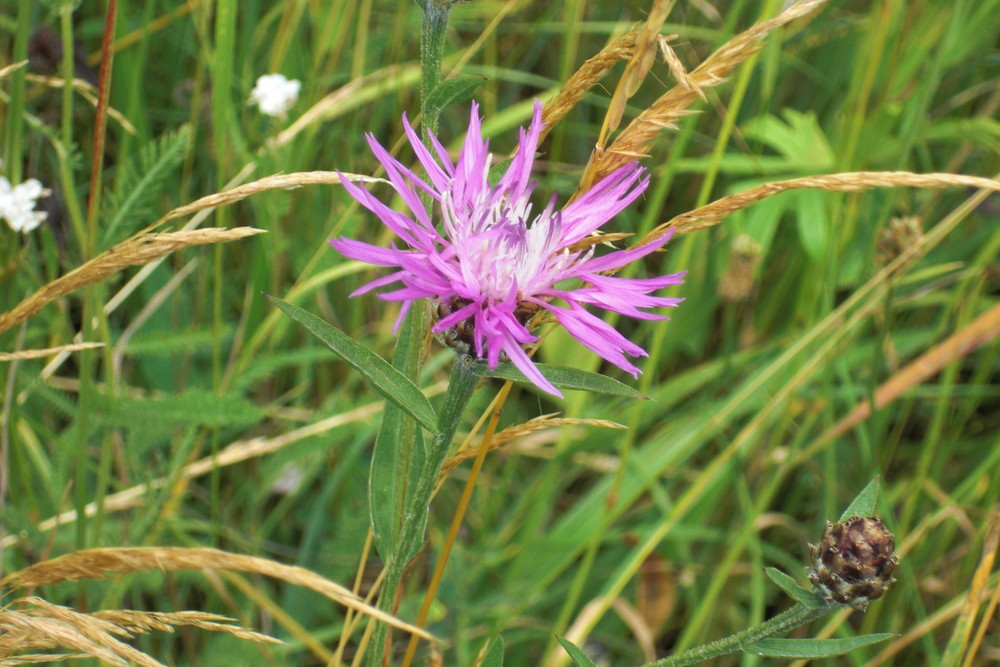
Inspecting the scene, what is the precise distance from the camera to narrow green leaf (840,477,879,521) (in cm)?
105

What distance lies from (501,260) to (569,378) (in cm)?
14

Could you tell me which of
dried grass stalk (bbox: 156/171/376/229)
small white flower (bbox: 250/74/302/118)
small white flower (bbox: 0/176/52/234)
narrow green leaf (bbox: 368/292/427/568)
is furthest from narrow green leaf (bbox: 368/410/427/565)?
small white flower (bbox: 250/74/302/118)

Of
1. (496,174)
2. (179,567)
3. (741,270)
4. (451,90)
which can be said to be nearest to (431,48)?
(451,90)

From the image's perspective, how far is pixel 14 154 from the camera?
1.39 m

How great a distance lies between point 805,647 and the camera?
99 centimetres

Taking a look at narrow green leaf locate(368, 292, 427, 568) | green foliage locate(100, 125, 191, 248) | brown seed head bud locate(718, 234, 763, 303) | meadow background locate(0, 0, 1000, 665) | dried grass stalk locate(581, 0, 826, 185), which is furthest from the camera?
brown seed head bud locate(718, 234, 763, 303)

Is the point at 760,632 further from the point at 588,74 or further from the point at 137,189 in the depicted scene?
the point at 137,189

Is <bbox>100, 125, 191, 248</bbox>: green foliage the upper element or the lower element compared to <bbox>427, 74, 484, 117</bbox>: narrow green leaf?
lower

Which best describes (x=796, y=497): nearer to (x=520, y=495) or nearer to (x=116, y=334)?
(x=520, y=495)

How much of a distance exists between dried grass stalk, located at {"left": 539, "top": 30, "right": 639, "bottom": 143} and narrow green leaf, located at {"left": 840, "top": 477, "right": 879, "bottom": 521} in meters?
0.56

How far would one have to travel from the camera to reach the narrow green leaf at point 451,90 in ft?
3.06

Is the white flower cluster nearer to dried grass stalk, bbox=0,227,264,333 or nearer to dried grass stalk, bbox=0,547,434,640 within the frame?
dried grass stalk, bbox=0,227,264,333

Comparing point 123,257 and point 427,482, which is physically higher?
point 123,257

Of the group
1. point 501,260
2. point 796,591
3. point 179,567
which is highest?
point 501,260
